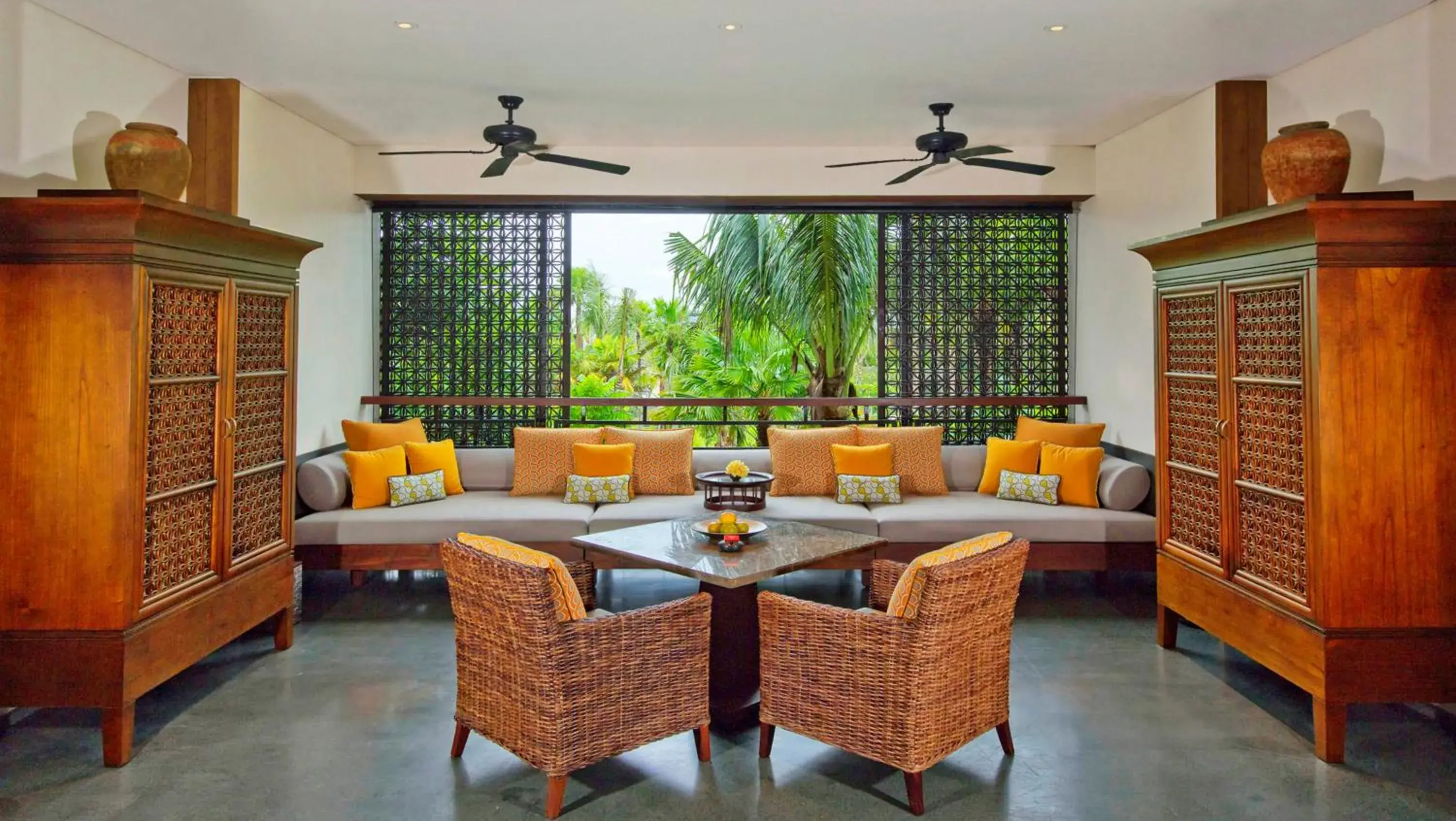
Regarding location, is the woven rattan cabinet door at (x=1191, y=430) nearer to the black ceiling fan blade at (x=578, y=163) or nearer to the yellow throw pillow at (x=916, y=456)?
the yellow throw pillow at (x=916, y=456)

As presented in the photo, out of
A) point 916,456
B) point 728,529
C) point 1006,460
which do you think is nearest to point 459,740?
point 728,529

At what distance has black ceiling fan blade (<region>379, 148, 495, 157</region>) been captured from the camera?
17.4 feet

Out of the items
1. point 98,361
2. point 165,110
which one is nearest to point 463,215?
point 165,110

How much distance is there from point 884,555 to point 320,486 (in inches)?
124

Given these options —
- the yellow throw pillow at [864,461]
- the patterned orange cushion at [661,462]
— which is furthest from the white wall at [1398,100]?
the patterned orange cushion at [661,462]

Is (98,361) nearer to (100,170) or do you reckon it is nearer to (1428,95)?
(100,170)

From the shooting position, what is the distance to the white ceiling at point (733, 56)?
3.55 metres

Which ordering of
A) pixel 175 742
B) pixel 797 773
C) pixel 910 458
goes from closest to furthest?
pixel 797 773 < pixel 175 742 < pixel 910 458

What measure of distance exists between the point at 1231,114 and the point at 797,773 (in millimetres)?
3912

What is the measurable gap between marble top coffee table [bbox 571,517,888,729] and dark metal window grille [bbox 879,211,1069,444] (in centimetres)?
288

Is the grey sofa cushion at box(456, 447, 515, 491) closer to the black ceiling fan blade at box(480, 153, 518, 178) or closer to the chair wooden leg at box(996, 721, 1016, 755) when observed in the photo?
the black ceiling fan blade at box(480, 153, 518, 178)

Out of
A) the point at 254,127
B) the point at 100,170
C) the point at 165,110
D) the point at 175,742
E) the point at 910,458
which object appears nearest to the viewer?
the point at 175,742

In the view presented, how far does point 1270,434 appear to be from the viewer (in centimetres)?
340

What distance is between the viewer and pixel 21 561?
9.70 feet
